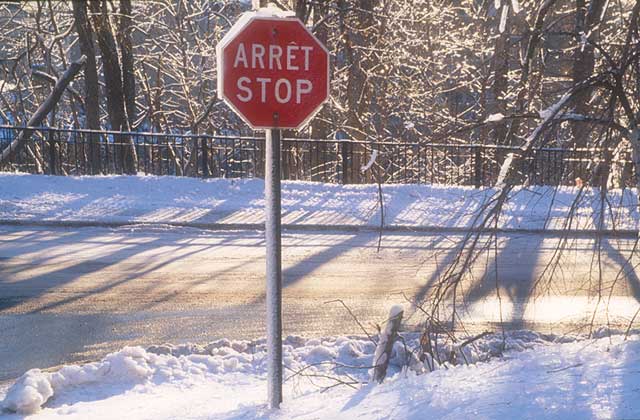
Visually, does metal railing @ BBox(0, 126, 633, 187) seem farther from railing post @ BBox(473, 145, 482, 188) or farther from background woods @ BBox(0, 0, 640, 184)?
background woods @ BBox(0, 0, 640, 184)

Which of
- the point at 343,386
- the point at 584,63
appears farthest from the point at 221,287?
the point at 584,63

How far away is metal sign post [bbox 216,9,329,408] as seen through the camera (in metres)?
3.77

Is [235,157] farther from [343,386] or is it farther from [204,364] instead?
[343,386]

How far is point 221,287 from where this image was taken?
339 inches

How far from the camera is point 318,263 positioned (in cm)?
1001

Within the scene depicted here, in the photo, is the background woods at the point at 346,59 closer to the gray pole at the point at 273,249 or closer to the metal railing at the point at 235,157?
the metal railing at the point at 235,157

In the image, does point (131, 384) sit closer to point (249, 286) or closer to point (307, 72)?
point (307, 72)

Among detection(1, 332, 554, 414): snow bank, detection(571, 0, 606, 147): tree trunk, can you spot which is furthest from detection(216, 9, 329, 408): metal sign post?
detection(571, 0, 606, 147): tree trunk

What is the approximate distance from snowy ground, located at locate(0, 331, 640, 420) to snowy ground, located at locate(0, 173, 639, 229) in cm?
688

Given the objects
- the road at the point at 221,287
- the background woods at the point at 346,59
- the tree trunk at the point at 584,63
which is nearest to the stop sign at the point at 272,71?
the tree trunk at the point at 584,63

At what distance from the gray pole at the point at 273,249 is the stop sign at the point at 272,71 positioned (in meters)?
0.15

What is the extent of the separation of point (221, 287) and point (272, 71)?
513 cm

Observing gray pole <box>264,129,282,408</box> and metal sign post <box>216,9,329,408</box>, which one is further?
gray pole <box>264,129,282,408</box>

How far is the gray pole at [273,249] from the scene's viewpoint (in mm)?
4016
